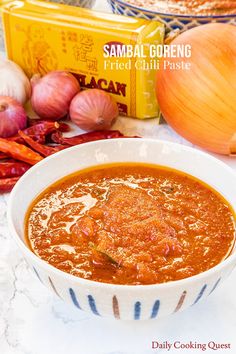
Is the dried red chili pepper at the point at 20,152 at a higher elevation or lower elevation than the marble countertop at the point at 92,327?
higher

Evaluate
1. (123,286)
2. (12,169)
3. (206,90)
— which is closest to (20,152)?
(12,169)

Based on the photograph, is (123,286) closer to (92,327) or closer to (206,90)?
(92,327)

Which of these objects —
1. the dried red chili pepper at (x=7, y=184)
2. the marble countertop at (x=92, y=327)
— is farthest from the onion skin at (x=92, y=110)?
the marble countertop at (x=92, y=327)

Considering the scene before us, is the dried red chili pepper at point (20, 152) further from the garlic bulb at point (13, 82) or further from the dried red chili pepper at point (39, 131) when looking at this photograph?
the garlic bulb at point (13, 82)

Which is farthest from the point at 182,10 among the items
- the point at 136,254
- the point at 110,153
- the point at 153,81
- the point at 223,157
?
the point at 136,254

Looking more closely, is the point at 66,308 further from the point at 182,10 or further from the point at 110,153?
the point at 182,10

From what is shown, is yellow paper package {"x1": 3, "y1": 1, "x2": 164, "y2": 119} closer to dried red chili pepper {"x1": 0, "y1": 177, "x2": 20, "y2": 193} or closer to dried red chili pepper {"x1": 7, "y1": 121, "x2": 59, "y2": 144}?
dried red chili pepper {"x1": 7, "y1": 121, "x2": 59, "y2": 144}
